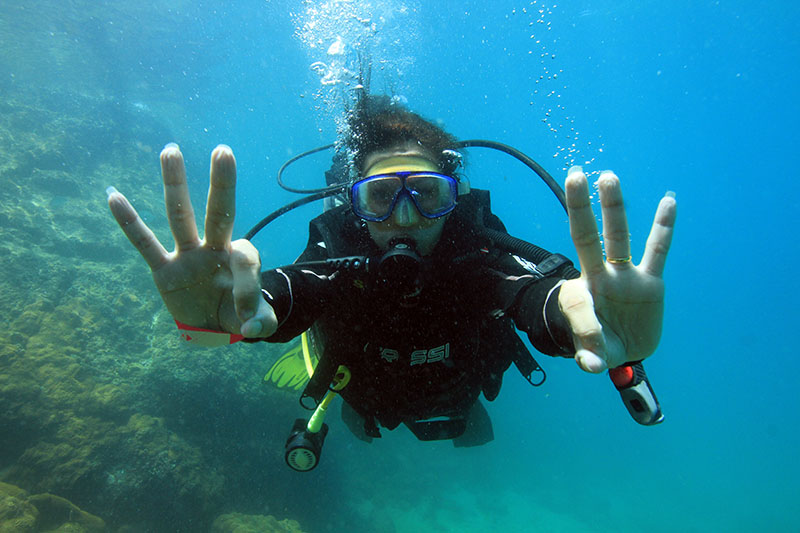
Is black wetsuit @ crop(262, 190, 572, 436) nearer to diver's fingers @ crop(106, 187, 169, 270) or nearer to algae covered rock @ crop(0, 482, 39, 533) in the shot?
diver's fingers @ crop(106, 187, 169, 270)

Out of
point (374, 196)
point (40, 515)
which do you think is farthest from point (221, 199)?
point (40, 515)

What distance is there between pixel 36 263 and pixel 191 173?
65.0 feet

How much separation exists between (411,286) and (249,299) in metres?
1.18

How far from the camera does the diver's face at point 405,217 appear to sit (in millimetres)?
2676

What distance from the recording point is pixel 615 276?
1.62 metres

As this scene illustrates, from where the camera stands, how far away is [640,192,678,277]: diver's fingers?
1.59m

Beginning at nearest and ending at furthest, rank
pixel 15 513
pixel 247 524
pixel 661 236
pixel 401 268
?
pixel 661 236 → pixel 401 268 → pixel 15 513 → pixel 247 524

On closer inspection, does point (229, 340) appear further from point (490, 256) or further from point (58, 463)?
point (58, 463)

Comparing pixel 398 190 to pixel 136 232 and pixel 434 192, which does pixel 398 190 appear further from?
pixel 136 232

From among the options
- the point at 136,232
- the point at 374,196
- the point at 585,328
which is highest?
the point at 374,196

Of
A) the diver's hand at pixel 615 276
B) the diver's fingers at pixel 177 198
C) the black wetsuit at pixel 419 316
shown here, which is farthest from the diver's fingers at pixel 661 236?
the diver's fingers at pixel 177 198

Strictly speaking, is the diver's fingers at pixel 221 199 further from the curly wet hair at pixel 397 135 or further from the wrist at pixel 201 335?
the curly wet hair at pixel 397 135

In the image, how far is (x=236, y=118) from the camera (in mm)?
54250

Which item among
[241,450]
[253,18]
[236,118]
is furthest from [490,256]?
[236,118]
